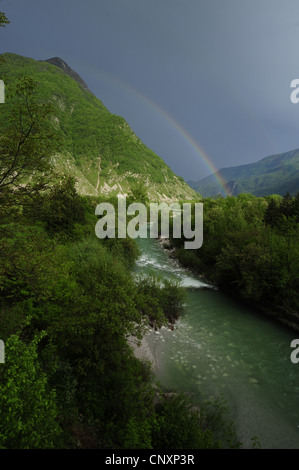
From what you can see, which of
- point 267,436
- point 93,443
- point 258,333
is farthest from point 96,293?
point 258,333

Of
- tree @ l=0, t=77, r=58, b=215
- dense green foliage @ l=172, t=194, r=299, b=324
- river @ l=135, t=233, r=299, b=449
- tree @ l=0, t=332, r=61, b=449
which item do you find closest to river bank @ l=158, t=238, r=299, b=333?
dense green foliage @ l=172, t=194, r=299, b=324

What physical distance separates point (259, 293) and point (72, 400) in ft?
59.0

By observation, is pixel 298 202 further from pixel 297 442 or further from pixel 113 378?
pixel 113 378

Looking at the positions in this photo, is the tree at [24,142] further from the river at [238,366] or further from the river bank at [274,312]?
the river bank at [274,312]

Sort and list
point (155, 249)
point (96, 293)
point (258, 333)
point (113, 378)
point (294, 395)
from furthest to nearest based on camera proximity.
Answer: point (155, 249)
point (258, 333)
point (294, 395)
point (96, 293)
point (113, 378)

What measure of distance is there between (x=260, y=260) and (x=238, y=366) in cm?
1064

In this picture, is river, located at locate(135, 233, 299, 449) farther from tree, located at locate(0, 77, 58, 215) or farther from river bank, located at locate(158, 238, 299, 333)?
tree, located at locate(0, 77, 58, 215)

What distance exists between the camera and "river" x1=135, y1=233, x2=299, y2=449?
32.3 feet

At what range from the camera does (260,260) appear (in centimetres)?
2094

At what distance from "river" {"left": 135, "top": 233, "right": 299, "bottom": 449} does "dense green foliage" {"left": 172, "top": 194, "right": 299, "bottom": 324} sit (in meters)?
2.21

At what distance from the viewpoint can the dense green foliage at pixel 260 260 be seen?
19766 mm

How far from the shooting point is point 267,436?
9.14 metres

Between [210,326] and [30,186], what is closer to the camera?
[30,186]

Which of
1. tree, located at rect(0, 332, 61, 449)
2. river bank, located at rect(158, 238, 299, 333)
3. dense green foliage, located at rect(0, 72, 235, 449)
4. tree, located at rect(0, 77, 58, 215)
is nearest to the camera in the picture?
tree, located at rect(0, 332, 61, 449)
